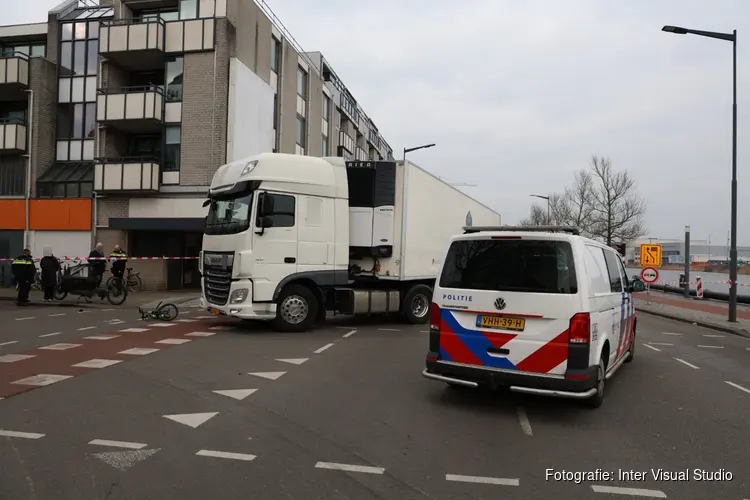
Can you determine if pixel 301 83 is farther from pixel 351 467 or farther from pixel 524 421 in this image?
pixel 351 467

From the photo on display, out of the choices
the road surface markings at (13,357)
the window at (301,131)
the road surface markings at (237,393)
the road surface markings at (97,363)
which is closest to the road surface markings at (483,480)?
the road surface markings at (237,393)

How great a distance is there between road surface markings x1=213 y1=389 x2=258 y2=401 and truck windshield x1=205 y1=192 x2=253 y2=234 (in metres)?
4.55

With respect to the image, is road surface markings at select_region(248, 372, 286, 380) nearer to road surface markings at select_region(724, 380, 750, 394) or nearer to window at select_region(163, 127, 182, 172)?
road surface markings at select_region(724, 380, 750, 394)

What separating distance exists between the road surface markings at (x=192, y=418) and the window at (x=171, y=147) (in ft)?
59.8

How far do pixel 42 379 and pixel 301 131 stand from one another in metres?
25.3

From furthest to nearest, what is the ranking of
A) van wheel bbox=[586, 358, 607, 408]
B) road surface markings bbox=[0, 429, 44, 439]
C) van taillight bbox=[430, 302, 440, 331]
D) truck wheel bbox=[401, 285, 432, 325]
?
truck wheel bbox=[401, 285, 432, 325] → van taillight bbox=[430, 302, 440, 331] → van wheel bbox=[586, 358, 607, 408] → road surface markings bbox=[0, 429, 44, 439]

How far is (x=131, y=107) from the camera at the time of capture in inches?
850

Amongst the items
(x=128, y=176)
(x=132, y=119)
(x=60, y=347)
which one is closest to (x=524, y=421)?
(x=60, y=347)

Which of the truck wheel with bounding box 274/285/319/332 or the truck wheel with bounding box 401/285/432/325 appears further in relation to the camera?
the truck wheel with bounding box 401/285/432/325

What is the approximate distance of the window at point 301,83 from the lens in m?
30.1

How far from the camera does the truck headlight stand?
10.5m

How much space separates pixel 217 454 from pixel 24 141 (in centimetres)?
2482

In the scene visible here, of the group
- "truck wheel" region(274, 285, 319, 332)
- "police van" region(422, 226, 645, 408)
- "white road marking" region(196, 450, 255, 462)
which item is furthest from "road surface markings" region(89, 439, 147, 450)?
"truck wheel" region(274, 285, 319, 332)

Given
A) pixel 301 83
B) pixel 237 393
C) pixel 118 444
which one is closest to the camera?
pixel 118 444
